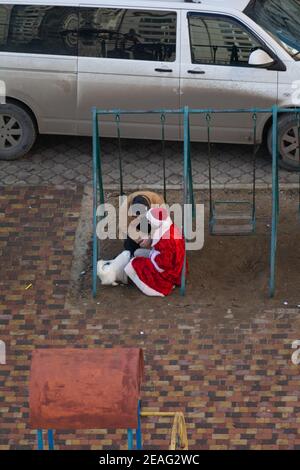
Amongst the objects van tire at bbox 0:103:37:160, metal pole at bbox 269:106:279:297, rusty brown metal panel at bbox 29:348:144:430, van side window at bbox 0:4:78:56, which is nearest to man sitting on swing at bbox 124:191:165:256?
metal pole at bbox 269:106:279:297

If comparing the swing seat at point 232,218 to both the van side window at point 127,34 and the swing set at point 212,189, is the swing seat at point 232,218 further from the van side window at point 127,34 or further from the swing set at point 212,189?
the van side window at point 127,34

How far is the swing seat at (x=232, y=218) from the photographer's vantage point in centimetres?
1252

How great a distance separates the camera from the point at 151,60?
13000 millimetres

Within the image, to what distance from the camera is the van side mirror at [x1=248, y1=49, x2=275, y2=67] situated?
12922 millimetres

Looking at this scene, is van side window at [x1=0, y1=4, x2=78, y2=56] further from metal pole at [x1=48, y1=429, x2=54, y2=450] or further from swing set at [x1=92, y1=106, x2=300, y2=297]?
metal pole at [x1=48, y1=429, x2=54, y2=450]

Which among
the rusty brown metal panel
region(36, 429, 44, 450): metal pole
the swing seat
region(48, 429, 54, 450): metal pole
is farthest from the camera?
the swing seat

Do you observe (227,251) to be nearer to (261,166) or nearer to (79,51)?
(261,166)

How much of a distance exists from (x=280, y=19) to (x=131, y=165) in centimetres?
202

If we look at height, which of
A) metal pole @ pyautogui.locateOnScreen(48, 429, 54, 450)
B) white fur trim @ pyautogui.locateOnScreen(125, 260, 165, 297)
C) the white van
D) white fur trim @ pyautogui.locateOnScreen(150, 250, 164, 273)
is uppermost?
the white van

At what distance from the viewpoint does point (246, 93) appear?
42.6ft

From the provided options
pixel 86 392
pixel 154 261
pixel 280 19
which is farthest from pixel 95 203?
pixel 86 392

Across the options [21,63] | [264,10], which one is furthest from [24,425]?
[264,10]

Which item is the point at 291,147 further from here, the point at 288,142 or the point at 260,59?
the point at 260,59

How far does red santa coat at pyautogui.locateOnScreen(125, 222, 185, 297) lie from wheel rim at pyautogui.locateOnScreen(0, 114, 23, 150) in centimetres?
229
